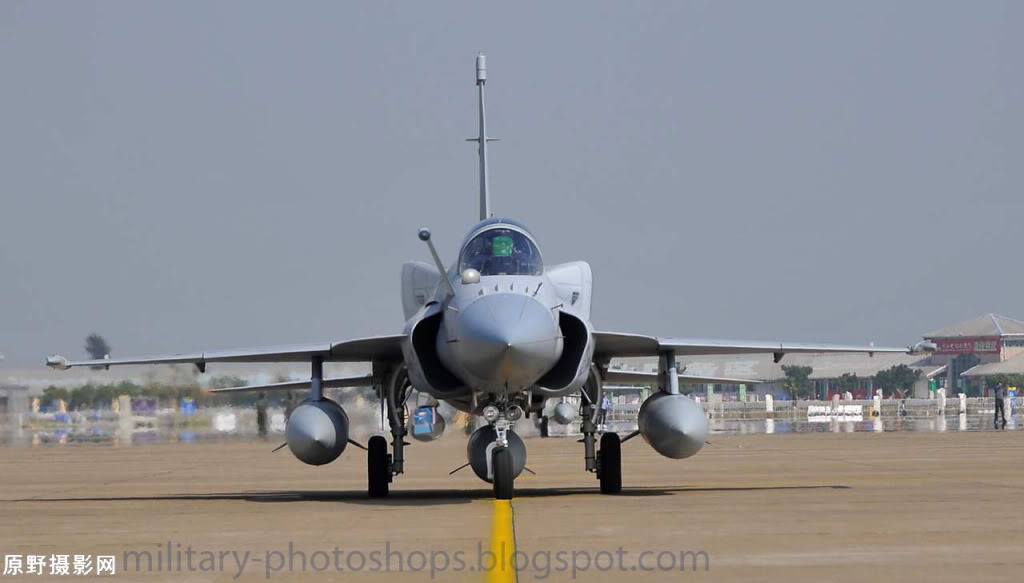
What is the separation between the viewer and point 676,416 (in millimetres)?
17359

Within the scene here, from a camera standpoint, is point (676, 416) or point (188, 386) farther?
point (188, 386)

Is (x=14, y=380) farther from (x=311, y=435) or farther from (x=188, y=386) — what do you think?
(x=311, y=435)

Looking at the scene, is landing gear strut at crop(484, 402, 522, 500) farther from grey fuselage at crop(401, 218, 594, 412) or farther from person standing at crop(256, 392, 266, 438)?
person standing at crop(256, 392, 266, 438)

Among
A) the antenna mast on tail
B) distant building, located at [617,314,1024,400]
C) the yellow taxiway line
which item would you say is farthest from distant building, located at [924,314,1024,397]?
the yellow taxiway line

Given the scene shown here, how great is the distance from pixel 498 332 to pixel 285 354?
4726 millimetres

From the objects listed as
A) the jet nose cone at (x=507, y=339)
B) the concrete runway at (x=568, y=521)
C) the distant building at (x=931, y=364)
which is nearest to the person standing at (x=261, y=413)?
the concrete runway at (x=568, y=521)

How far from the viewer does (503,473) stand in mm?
16094

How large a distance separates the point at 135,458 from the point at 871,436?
1981cm

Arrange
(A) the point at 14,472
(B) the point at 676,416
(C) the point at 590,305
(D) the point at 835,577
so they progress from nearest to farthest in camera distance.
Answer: (D) the point at 835,577
(B) the point at 676,416
(C) the point at 590,305
(A) the point at 14,472

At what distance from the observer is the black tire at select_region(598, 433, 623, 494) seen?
60.1 feet

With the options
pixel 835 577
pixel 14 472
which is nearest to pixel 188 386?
pixel 14 472

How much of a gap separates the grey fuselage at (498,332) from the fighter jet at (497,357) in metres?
0.02

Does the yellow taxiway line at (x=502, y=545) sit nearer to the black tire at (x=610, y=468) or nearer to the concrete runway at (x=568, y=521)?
the concrete runway at (x=568, y=521)

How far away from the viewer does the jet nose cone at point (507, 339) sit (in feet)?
48.6
